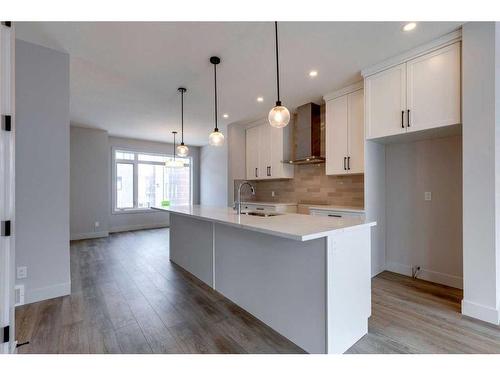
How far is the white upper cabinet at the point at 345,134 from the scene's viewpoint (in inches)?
129

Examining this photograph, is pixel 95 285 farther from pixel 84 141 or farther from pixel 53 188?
pixel 84 141

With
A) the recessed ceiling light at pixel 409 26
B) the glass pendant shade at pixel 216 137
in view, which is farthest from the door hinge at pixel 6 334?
the recessed ceiling light at pixel 409 26

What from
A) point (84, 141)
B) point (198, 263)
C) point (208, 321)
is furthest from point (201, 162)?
point (208, 321)

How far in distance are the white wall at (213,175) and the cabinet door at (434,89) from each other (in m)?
4.81

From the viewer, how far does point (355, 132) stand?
3.32 metres

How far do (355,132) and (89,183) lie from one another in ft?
19.4

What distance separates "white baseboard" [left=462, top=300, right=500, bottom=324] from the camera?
200cm

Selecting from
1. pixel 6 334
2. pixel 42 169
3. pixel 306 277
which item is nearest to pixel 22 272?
pixel 42 169

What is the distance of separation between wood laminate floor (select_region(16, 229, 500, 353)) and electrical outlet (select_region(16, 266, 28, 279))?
11.7 inches

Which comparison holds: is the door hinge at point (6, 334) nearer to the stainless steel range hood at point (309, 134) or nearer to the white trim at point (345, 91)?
the stainless steel range hood at point (309, 134)

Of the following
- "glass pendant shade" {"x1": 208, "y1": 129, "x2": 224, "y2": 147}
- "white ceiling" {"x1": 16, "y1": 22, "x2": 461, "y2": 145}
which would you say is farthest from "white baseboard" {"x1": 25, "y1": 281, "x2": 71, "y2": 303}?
"white ceiling" {"x1": 16, "y1": 22, "x2": 461, "y2": 145}

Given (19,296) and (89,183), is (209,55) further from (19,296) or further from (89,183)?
(89,183)

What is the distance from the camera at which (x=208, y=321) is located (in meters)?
2.06

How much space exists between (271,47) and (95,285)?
3430mm
